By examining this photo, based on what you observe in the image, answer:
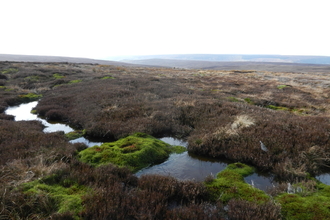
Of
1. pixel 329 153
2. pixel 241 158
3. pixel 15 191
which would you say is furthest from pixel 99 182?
pixel 329 153

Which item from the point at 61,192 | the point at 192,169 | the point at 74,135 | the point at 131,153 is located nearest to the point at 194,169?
the point at 192,169

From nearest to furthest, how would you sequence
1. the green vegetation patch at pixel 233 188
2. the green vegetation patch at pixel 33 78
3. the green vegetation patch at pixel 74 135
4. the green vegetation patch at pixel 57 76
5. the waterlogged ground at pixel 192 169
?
the green vegetation patch at pixel 233 188 < the waterlogged ground at pixel 192 169 < the green vegetation patch at pixel 74 135 < the green vegetation patch at pixel 33 78 < the green vegetation patch at pixel 57 76

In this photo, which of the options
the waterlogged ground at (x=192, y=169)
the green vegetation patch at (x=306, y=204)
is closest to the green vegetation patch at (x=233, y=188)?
the waterlogged ground at (x=192, y=169)

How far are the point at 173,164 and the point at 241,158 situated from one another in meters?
2.17

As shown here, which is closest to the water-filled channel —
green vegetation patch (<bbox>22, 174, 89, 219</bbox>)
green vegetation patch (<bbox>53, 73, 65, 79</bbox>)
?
green vegetation patch (<bbox>22, 174, 89, 219</bbox>)

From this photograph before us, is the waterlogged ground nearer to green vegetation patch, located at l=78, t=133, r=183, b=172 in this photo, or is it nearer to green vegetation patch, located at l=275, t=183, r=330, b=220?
green vegetation patch, located at l=78, t=133, r=183, b=172

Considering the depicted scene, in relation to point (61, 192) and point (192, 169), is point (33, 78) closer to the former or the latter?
point (61, 192)

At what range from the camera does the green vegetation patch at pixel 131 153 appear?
636 cm

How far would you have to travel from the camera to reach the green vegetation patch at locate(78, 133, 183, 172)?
250 inches

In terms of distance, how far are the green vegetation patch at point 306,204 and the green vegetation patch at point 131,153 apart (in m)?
3.58

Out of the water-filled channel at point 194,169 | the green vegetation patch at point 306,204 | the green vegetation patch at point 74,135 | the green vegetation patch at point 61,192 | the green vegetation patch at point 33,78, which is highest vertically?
the green vegetation patch at point 33,78

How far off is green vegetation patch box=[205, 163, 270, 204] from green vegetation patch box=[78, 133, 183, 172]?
2.06 meters

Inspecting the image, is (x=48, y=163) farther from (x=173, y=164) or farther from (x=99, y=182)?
(x=173, y=164)

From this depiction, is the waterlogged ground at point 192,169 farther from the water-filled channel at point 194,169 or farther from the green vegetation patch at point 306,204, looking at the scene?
the green vegetation patch at point 306,204
